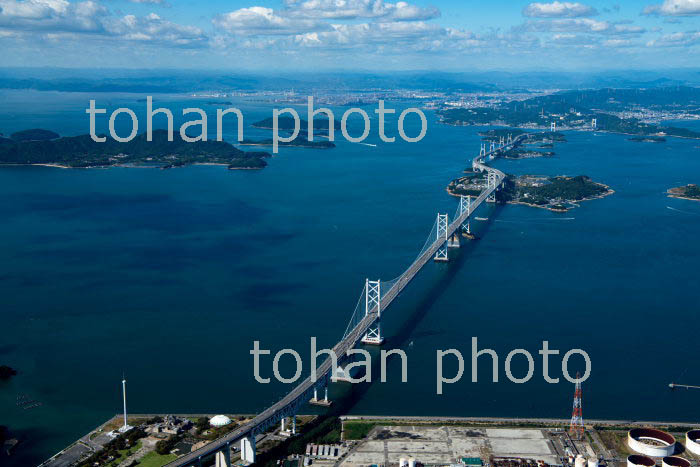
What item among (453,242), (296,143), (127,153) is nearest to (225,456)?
(453,242)

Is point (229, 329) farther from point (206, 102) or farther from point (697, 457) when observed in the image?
point (206, 102)

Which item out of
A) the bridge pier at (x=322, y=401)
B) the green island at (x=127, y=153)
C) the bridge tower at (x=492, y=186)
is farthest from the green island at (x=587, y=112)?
the bridge pier at (x=322, y=401)

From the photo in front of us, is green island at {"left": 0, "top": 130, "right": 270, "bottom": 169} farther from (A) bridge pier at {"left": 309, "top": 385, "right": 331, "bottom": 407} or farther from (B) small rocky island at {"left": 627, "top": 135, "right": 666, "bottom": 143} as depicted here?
(B) small rocky island at {"left": 627, "top": 135, "right": 666, "bottom": 143}

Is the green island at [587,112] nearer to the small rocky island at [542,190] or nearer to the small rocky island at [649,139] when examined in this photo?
the small rocky island at [649,139]

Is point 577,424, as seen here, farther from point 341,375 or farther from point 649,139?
point 649,139

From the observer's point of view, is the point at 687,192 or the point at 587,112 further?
the point at 587,112

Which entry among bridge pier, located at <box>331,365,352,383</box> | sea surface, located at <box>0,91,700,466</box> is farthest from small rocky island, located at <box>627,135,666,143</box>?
bridge pier, located at <box>331,365,352,383</box>
